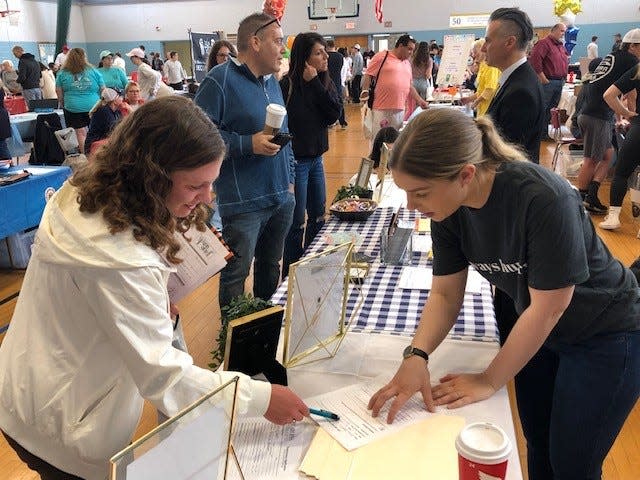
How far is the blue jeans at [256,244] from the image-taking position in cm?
211

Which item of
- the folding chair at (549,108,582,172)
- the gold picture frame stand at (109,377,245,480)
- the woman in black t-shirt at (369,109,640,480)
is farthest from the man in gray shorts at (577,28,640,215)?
the gold picture frame stand at (109,377,245,480)

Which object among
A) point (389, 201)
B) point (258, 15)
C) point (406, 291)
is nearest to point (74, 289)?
point (406, 291)

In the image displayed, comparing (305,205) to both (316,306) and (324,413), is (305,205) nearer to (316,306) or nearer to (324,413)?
(316,306)

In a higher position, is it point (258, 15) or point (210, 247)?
point (258, 15)

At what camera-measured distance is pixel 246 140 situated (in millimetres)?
1982

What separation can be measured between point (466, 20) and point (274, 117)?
15.6 m

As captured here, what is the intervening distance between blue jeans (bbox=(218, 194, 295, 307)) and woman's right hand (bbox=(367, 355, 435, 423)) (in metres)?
1.05

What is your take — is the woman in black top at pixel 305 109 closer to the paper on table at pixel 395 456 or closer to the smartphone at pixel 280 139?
the smartphone at pixel 280 139

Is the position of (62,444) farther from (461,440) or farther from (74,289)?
(461,440)

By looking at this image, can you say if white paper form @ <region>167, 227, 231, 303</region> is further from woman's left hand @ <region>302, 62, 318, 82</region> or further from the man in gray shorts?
the man in gray shorts

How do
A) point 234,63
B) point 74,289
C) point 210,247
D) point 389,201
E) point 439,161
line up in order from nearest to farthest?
1. point 74,289
2. point 439,161
3. point 210,247
4. point 234,63
5. point 389,201

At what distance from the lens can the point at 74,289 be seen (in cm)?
84

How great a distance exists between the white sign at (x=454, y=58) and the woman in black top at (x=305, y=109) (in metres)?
4.13

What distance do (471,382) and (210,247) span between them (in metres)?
0.63
